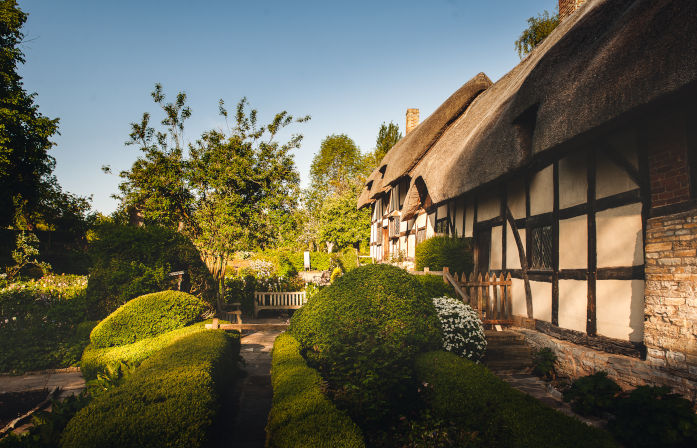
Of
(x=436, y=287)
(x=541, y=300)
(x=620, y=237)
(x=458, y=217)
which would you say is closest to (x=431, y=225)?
(x=458, y=217)

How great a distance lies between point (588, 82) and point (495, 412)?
3860mm

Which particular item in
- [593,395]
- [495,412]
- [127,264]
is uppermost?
[127,264]

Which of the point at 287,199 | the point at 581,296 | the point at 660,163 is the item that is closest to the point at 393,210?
the point at 287,199

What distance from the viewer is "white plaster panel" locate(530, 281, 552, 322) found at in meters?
6.75

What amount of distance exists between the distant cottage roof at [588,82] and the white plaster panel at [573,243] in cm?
126

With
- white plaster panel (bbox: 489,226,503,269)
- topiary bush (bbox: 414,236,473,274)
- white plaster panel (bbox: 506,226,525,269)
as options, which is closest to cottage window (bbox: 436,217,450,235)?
topiary bush (bbox: 414,236,473,274)

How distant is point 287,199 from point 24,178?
49.5 ft

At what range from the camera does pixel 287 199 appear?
1611 centimetres

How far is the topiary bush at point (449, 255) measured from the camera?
32.0 feet

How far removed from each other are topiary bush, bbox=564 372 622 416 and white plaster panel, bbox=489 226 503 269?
154 inches

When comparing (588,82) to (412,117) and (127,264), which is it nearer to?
(127,264)

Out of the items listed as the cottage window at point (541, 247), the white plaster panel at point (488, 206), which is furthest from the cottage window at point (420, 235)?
the cottage window at point (541, 247)

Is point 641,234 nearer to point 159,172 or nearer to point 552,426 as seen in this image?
point 552,426

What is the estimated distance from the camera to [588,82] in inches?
184
